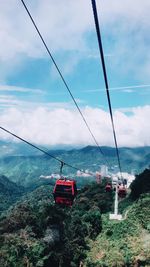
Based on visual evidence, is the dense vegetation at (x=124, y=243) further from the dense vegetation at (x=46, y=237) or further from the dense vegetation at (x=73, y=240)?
the dense vegetation at (x=46, y=237)

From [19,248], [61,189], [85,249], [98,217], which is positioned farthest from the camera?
[98,217]

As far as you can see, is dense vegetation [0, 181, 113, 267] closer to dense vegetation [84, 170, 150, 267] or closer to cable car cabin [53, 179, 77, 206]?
dense vegetation [84, 170, 150, 267]

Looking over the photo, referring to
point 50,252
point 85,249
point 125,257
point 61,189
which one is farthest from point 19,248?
point 61,189

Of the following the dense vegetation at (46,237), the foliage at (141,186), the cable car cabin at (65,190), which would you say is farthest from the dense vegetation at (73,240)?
the cable car cabin at (65,190)

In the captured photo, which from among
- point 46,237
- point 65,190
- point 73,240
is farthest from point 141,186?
point 65,190

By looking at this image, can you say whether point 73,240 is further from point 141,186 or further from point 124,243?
point 141,186

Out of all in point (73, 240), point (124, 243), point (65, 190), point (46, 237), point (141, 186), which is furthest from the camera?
point (141, 186)

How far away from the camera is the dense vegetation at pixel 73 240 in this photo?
45828mm

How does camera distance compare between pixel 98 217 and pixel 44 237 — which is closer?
pixel 44 237

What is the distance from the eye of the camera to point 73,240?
5525cm

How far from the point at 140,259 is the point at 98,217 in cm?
2316

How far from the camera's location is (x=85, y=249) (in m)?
54.8

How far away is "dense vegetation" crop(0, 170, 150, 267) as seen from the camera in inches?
1804

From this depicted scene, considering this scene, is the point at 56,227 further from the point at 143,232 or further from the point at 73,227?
the point at 143,232
